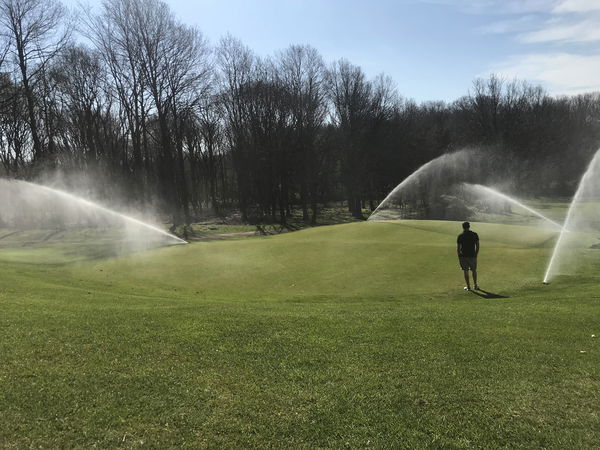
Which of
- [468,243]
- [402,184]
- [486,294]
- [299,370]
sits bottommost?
[486,294]

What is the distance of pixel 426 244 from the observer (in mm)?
20250


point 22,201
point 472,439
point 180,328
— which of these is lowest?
point 472,439

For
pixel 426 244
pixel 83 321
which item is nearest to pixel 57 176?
pixel 426 244

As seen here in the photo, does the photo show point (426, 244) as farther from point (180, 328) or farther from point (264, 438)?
point (264, 438)

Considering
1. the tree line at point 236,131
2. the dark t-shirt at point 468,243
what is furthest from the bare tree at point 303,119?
the dark t-shirt at point 468,243

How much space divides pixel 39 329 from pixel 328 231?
19.7 m

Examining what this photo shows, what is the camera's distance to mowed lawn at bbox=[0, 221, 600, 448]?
4.32m

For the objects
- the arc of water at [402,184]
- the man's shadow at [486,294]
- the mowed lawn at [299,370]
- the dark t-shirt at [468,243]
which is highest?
the arc of water at [402,184]

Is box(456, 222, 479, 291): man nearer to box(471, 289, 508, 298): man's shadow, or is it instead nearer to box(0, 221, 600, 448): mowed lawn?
box(471, 289, 508, 298): man's shadow

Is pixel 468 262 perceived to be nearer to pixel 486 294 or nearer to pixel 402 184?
pixel 486 294

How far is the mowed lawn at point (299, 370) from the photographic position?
170 inches

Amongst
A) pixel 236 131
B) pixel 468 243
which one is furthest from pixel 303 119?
pixel 468 243

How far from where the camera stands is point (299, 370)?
19.1 ft

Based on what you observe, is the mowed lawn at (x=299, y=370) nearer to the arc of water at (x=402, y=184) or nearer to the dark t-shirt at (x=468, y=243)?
the dark t-shirt at (x=468, y=243)
